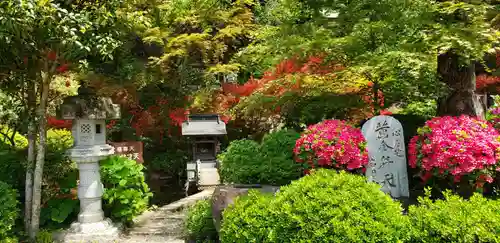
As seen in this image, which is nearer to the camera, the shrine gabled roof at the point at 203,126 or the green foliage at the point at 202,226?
the green foliage at the point at 202,226

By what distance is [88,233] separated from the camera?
609 cm

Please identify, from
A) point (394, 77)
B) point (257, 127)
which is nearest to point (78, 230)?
point (394, 77)

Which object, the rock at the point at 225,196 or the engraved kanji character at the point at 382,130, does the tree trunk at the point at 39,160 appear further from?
the engraved kanji character at the point at 382,130

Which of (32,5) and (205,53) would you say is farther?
(205,53)

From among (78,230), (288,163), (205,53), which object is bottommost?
(78,230)

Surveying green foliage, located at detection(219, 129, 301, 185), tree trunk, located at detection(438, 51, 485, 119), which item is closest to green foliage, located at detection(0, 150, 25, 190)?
green foliage, located at detection(219, 129, 301, 185)

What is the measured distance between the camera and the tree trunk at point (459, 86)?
5820 millimetres

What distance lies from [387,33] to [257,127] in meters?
8.38

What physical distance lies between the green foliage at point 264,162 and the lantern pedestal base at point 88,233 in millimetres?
2109

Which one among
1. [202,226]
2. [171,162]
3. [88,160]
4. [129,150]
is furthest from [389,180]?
[171,162]

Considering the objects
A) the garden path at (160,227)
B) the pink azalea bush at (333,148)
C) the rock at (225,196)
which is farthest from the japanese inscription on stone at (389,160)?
Result: the garden path at (160,227)

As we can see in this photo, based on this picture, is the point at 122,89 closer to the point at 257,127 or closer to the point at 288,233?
the point at 257,127

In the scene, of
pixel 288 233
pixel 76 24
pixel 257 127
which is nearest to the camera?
pixel 288 233

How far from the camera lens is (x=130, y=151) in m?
9.41
